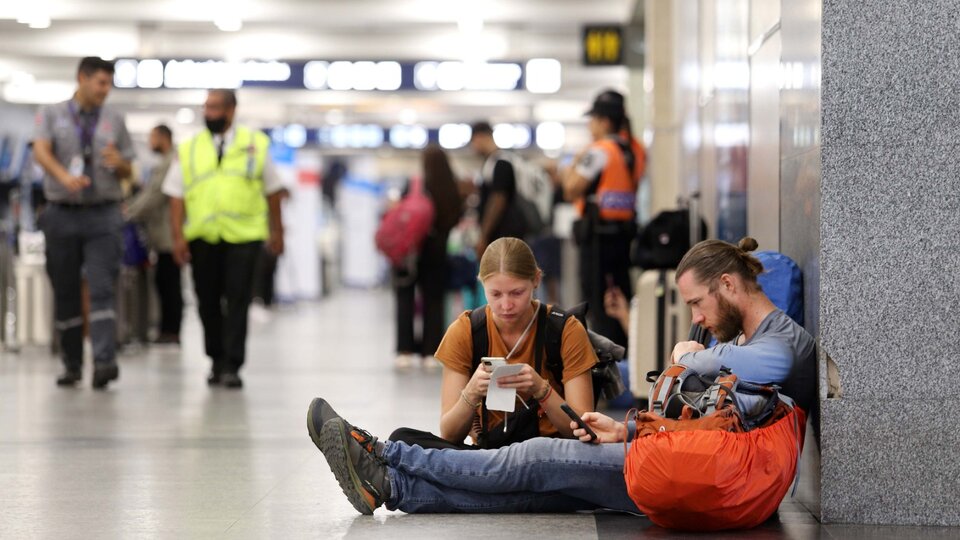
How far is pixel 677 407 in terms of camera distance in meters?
4.51

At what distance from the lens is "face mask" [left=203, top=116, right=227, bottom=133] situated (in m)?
9.81

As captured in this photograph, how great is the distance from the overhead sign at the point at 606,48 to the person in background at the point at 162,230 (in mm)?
6377

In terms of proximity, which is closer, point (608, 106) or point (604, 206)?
point (604, 206)

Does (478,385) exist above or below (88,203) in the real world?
below

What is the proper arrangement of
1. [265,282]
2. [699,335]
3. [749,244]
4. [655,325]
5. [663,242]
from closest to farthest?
[749,244] < [699,335] < [655,325] < [663,242] < [265,282]

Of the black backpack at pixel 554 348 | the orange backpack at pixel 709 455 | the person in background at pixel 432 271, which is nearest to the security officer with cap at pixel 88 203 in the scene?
the person in background at pixel 432 271

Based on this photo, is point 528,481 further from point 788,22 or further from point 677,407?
point 788,22

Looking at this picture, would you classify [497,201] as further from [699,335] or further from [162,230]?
[699,335]

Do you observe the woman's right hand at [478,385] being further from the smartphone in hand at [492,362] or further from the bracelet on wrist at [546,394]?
the bracelet on wrist at [546,394]

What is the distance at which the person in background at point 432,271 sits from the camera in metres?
11.8

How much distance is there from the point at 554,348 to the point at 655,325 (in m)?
3.18

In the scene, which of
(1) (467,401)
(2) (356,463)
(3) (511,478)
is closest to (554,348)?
(1) (467,401)

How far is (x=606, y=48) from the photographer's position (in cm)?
1864

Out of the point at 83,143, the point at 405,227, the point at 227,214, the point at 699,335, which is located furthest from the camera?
the point at 405,227
